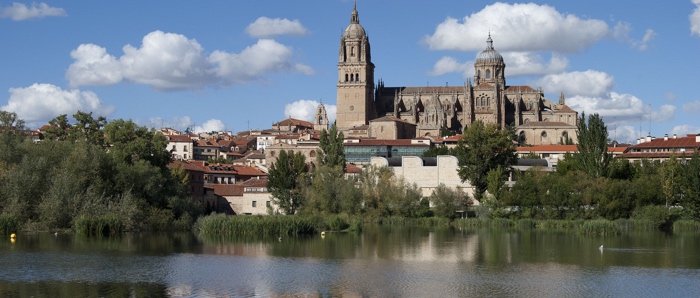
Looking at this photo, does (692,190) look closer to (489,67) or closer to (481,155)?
(481,155)

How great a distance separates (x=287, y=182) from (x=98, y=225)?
74.1 ft

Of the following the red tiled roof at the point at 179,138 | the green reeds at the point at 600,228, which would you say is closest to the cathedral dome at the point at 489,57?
the red tiled roof at the point at 179,138

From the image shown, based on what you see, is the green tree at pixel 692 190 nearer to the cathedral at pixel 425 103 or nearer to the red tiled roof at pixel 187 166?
the red tiled roof at pixel 187 166

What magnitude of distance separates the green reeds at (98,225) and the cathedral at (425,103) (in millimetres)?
72559

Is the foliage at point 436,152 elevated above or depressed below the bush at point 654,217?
above

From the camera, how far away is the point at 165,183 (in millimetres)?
52656

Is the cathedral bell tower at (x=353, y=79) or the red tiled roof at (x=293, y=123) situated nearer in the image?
the cathedral bell tower at (x=353, y=79)

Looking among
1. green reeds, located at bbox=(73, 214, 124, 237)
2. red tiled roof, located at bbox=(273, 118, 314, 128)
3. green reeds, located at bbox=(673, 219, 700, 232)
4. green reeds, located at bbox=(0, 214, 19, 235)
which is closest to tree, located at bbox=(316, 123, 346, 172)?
green reeds, located at bbox=(673, 219, 700, 232)

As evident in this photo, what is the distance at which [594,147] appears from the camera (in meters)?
62.1

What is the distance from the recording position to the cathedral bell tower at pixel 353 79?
124 meters

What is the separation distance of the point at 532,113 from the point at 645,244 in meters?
82.4

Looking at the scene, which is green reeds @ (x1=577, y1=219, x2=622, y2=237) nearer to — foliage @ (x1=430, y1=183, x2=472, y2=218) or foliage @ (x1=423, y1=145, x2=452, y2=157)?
foliage @ (x1=430, y1=183, x2=472, y2=218)

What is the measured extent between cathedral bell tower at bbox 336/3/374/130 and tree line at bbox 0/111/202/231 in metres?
67.6

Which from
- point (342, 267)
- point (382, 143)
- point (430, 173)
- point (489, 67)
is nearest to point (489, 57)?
point (489, 67)
